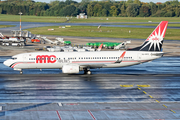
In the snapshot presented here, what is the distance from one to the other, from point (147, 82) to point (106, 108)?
15865 mm

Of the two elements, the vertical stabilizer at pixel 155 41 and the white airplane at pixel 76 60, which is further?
the vertical stabilizer at pixel 155 41

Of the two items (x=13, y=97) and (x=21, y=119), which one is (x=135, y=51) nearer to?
(x=13, y=97)

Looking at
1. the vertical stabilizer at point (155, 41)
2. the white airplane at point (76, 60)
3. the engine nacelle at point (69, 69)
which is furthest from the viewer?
the vertical stabilizer at point (155, 41)

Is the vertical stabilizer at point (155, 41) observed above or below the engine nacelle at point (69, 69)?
above

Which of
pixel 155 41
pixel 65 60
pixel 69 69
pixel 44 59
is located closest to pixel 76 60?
pixel 65 60

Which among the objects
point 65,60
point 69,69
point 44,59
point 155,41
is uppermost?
point 155,41

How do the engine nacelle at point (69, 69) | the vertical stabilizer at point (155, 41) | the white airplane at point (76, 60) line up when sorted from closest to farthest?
the engine nacelle at point (69, 69) < the white airplane at point (76, 60) < the vertical stabilizer at point (155, 41)

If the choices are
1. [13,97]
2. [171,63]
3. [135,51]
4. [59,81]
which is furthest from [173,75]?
[13,97]

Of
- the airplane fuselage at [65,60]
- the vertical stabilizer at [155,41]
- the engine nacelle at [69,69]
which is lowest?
the engine nacelle at [69,69]

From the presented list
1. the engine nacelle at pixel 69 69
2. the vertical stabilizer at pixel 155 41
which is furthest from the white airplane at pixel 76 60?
the vertical stabilizer at pixel 155 41

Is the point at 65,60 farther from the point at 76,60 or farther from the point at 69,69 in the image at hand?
the point at 69,69

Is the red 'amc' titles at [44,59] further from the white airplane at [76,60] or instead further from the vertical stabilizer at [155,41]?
the vertical stabilizer at [155,41]

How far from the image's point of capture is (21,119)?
28.0 metres

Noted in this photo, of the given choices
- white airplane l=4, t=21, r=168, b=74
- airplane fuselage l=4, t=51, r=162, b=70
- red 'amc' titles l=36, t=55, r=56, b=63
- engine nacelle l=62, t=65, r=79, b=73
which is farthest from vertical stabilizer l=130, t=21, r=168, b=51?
red 'amc' titles l=36, t=55, r=56, b=63
